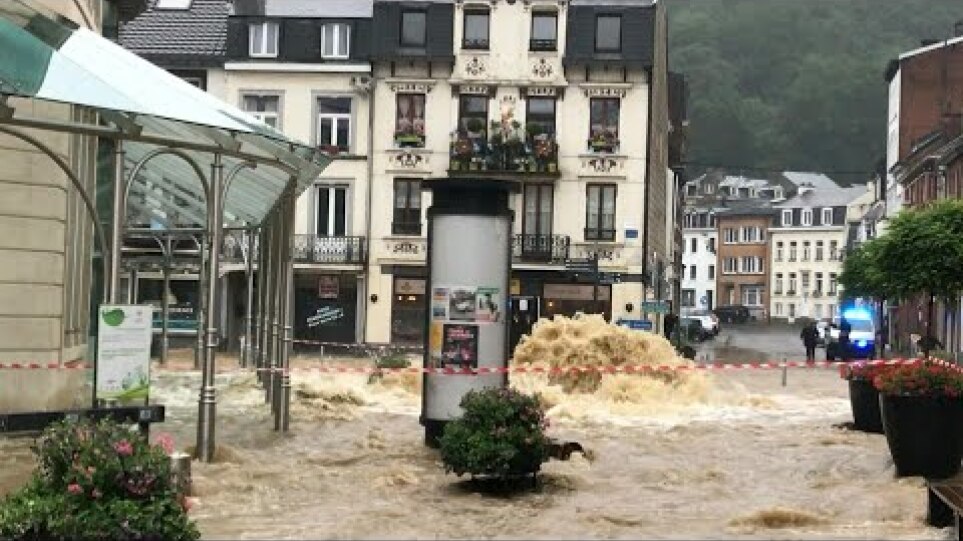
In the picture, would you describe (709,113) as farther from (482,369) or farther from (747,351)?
(482,369)

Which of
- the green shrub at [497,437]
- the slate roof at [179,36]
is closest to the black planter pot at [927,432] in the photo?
the green shrub at [497,437]

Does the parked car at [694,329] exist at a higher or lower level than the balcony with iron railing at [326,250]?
lower

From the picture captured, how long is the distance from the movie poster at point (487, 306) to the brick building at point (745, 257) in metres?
103

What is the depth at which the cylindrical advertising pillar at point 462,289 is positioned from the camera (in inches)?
576

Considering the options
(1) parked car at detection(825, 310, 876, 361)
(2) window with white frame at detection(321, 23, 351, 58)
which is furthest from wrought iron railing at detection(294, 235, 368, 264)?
(1) parked car at detection(825, 310, 876, 361)

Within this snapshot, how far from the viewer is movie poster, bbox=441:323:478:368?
14.6 meters

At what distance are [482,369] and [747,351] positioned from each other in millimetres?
40957

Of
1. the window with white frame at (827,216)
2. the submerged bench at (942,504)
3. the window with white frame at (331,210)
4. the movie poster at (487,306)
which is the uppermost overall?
the window with white frame at (827,216)

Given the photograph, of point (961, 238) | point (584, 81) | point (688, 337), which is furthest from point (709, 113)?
point (961, 238)

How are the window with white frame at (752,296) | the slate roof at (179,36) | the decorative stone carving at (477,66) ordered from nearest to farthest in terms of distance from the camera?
the decorative stone carving at (477,66) < the slate roof at (179,36) < the window with white frame at (752,296)

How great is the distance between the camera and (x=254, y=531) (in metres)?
9.71

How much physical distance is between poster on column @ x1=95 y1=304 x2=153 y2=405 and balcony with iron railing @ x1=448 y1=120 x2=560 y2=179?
31812 mm

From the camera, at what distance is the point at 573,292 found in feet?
142

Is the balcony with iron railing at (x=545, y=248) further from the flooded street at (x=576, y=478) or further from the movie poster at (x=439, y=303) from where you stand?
the movie poster at (x=439, y=303)
